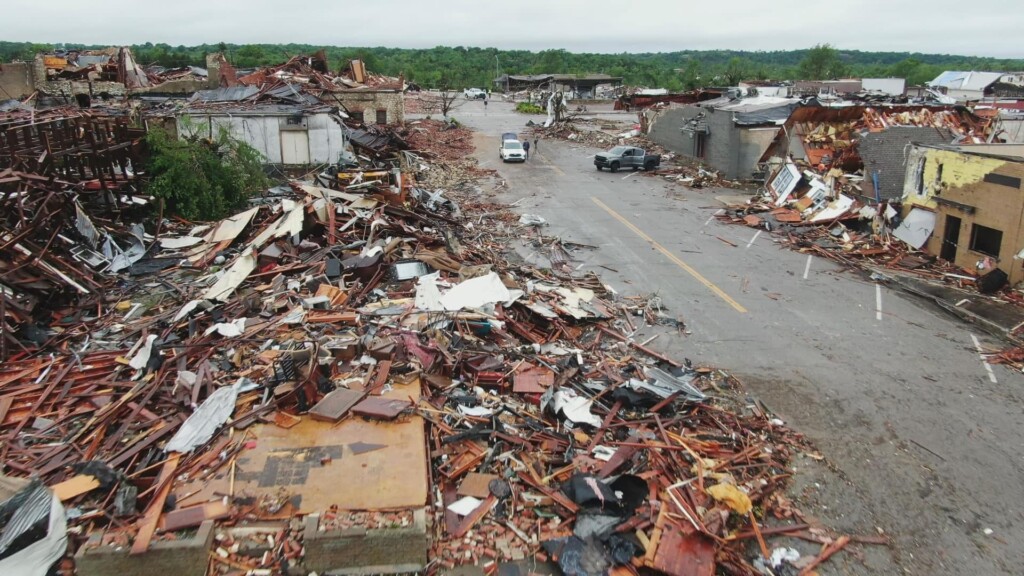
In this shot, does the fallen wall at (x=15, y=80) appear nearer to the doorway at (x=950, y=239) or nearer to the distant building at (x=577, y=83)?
the doorway at (x=950, y=239)

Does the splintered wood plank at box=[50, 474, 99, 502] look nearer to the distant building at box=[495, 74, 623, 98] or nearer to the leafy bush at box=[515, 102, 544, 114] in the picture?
the leafy bush at box=[515, 102, 544, 114]

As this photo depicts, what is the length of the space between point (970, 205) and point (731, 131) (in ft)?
53.6

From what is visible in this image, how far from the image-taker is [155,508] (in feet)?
22.5

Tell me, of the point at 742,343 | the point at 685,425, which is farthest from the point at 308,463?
the point at 742,343

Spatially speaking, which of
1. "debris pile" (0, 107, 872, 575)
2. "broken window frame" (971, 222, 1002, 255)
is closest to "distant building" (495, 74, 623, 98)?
"broken window frame" (971, 222, 1002, 255)

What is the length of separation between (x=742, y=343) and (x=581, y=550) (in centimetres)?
765

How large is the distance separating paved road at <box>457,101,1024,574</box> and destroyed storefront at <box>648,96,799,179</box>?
35.3ft

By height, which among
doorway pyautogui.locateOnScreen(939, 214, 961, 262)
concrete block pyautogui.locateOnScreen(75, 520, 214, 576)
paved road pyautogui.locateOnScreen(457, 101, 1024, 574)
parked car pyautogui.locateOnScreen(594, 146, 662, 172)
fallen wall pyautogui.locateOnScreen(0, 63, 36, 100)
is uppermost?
fallen wall pyautogui.locateOnScreen(0, 63, 36, 100)

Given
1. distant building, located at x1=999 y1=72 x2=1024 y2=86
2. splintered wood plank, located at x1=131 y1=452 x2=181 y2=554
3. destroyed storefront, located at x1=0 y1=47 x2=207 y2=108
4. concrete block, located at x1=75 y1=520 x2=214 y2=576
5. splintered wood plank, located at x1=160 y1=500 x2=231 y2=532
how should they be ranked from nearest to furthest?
concrete block, located at x1=75 y1=520 x2=214 y2=576
splintered wood plank, located at x1=131 y1=452 x2=181 y2=554
splintered wood plank, located at x1=160 y1=500 x2=231 y2=532
destroyed storefront, located at x1=0 y1=47 x2=207 y2=108
distant building, located at x1=999 y1=72 x2=1024 y2=86

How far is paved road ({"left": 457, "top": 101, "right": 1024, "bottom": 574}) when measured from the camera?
8.05m

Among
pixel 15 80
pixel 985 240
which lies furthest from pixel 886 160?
pixel 15 80

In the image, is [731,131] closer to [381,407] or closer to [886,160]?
[886,160]

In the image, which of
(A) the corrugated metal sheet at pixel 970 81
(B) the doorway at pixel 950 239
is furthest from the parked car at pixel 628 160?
(A) the corrugated metal sheet at pixel 970 81

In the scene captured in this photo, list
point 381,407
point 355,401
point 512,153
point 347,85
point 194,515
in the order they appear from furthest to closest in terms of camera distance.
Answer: point 347,85
point 512,153
point 355,401
point 381,407
point 194,515
